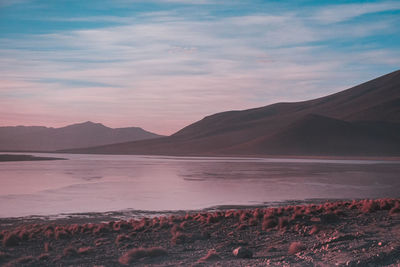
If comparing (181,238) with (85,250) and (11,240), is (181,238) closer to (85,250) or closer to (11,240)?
(85,250)

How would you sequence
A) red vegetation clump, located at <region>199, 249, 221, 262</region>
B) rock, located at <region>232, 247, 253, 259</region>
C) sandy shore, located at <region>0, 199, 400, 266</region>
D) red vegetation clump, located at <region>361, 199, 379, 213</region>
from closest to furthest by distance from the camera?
1. sandy shore, located at <region>0, 199, 400, 266</region>
2. red vegetation clump, located at <region>199, 249, 221, 262</region>
3. rock, located at <region>232, 247, 253, 259</region>
4. red vegetation clump, located at <region>361, 199, 379, 213</region>

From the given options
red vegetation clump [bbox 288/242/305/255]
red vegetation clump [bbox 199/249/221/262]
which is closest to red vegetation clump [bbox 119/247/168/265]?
red vegetation clump [bbox 199/249/221/262]

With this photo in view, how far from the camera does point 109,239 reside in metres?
12.5

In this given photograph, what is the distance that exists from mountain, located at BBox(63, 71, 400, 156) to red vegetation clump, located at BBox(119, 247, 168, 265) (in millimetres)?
103767

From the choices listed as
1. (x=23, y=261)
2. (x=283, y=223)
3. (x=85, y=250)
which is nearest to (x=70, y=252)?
(x=85, y=250)

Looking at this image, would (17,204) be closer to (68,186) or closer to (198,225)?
(68,186)

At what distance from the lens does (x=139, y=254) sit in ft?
32.5

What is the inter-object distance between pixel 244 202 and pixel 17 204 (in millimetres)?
10677

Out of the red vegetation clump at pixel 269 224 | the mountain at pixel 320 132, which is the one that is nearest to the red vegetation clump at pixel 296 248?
the red vegetation clump at pixel 269 224

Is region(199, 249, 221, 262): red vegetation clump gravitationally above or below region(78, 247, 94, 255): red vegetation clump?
above

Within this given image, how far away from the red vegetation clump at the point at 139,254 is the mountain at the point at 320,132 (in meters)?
104

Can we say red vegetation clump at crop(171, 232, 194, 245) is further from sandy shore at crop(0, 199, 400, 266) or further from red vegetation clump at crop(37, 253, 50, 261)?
red vegetation clump at crop(37, 253, 50, 261)

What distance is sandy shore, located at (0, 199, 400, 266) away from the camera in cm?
911

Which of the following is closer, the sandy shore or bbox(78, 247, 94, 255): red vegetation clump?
the sandy shore
